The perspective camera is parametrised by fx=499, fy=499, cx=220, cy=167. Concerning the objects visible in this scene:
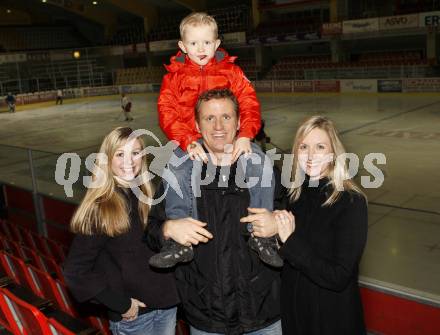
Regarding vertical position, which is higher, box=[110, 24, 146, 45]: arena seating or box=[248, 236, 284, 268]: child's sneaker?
box=[110, 24, 146, 45]: arena seating

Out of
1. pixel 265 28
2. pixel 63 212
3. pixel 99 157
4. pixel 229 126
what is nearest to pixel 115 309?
pixel 99 157

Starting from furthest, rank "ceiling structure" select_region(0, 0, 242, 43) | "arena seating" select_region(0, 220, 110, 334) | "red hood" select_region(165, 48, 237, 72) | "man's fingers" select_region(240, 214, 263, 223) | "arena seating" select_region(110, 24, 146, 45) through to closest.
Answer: "arena seating" select_region(110, 24, 146, 45) → "ceiling structure" select_region(0, 0, 242, 43) → "red hood" select_region(165, 48, 237, 72) → "arena seating" select_region(0, 220, 110, 334) → "man's fingers" select_region(240, 214, 263, 223)

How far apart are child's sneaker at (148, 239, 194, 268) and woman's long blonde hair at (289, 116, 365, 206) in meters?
0.60

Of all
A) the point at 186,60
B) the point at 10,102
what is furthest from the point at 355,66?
the point at 186,60

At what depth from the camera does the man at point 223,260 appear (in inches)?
91.4

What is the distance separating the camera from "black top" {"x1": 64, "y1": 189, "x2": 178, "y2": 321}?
2.64 metres

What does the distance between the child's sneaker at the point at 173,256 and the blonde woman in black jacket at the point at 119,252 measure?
→ 0.43 meters

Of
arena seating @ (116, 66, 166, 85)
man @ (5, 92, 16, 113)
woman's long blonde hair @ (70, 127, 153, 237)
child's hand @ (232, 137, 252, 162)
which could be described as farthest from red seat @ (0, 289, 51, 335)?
arena seating @ (116, 66, 166, 85)

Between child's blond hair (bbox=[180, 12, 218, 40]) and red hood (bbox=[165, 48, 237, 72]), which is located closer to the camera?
child's blond hair (bbox=[180, 12, 218, 40])

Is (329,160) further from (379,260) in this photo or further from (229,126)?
(379,260)

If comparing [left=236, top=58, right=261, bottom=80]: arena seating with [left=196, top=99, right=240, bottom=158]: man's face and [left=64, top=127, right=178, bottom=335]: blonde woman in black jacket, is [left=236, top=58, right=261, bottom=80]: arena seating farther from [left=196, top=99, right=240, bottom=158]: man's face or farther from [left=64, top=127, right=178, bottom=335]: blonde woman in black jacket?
[left=196, top=99, right=240, bottom=158]: man's face

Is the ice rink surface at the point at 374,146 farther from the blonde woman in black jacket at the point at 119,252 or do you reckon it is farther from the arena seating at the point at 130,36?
the arena seating at the point at 130,36

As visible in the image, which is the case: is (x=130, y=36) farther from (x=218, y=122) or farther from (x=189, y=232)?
(x=189, y=232)

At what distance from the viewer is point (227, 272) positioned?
90.9 inches
